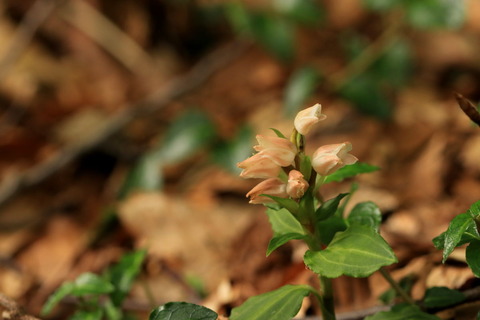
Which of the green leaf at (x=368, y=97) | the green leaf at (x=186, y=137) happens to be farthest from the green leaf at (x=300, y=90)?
the green leaf at (x=186, y=137)

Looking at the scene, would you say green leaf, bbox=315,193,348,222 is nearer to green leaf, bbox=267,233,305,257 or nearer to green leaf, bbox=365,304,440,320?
green leaf, bbox=267,233,305,257

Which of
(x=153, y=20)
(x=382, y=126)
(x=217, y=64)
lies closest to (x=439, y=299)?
(x=382, y=126)

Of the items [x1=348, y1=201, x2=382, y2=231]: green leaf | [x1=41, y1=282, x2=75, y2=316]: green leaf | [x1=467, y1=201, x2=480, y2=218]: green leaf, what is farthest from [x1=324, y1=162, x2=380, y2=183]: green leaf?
[x1=41, y1=282, x2=75, y2=316]: green leaf

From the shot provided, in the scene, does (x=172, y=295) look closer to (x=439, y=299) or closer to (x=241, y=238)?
(x=241, y=238)

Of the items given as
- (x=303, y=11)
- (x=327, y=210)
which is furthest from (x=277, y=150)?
(x=303, y=11)

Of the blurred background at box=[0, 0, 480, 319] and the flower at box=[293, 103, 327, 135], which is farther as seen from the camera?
the blurred background at box=[0, 0, 480, 319]

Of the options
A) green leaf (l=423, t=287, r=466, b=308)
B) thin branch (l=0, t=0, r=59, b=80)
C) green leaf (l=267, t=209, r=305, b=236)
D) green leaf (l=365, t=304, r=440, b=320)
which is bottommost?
green leaf (l=423, t=287, r=466, b=308)
